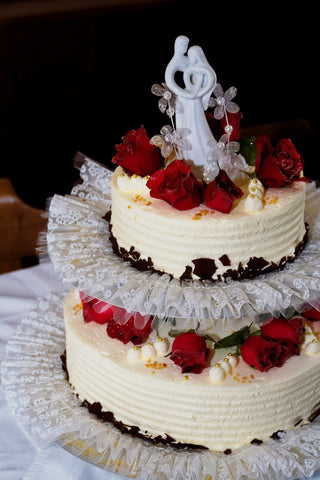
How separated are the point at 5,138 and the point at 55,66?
0.50 m

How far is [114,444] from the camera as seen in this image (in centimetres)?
186

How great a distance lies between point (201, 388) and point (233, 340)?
0.16 meters

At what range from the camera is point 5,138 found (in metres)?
4.34

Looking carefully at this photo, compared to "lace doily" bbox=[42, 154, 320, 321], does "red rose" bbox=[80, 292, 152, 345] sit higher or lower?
lower

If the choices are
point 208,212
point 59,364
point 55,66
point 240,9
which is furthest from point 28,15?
point 208,212

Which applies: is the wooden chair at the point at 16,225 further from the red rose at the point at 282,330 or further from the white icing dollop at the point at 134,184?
the red rose at the point at 282,330

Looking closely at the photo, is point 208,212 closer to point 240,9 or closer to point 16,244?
point 16,244

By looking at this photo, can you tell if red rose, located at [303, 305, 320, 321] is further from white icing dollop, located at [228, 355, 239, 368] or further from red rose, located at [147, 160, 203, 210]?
red rose, located at [147, 160, 203, 210]

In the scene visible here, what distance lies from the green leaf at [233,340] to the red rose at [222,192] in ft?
1.13

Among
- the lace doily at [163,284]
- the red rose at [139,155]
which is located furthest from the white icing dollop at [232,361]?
the red rose at [139,155]

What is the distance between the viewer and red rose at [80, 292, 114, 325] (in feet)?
6.53

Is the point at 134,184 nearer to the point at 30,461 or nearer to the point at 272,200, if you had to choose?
the point at 272,200

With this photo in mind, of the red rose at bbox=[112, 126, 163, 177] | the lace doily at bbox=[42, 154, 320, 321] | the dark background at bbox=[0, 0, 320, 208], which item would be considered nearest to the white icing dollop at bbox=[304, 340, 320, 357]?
the lace doily at bbox=[42, 154, 320, 321]

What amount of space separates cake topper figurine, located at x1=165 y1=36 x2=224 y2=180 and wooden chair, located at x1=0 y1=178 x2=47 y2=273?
4.64 ft
